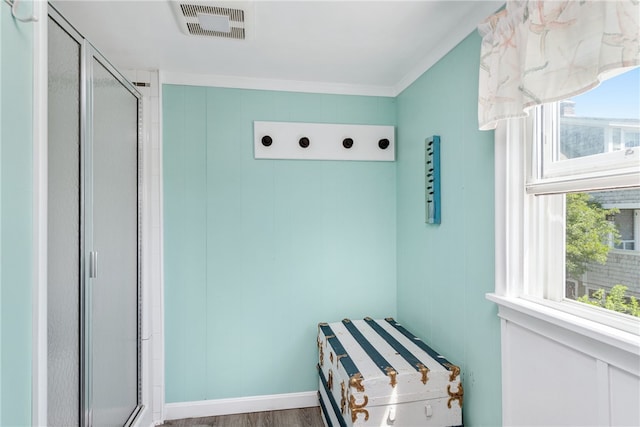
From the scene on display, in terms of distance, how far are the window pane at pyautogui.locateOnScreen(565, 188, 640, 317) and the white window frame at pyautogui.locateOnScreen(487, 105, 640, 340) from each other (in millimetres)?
39

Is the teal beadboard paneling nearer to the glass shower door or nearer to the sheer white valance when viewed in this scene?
the sheer white valance

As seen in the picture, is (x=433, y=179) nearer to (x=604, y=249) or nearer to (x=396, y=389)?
(x=604, y=249)

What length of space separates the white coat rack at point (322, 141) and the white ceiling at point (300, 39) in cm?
32

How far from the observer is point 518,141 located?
1.43 meters

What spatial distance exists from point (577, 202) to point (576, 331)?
0.45m

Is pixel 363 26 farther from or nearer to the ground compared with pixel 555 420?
farther from the ground

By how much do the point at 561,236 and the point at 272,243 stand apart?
5.65 ft

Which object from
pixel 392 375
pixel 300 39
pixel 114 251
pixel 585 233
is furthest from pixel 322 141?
pixel 585 233

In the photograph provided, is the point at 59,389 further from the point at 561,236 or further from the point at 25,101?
the point at 561,236

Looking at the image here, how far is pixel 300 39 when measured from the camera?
6.24ft

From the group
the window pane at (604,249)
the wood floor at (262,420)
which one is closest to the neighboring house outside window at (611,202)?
the window pane at (604,249)

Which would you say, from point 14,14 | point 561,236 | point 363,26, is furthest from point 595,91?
point 14,14

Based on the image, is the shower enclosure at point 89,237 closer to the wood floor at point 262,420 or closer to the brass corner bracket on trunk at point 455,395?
the wood floor at point 262,420

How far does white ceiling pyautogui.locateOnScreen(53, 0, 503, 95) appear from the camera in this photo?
161 cm
